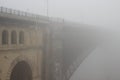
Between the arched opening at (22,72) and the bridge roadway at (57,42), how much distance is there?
2.15 m

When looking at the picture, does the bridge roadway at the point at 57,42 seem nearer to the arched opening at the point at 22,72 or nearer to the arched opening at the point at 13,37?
the arched opening at the point at 13,37

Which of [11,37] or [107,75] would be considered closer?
[11,37]

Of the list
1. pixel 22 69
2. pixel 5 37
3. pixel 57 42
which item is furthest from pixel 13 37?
pixel 57 42

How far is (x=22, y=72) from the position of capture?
74.0ft

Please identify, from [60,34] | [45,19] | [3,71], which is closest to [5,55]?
[3,71]

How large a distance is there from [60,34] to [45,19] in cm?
310

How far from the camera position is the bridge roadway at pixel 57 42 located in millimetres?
20680

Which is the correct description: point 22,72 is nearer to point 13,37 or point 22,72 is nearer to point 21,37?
point 21,37

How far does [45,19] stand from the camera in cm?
2442

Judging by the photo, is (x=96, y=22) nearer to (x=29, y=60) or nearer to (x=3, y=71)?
(x=29, y=60)

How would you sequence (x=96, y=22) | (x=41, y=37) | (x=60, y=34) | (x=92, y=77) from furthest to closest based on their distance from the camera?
(x=96, y=22) < (x=92, y=77) < (x=60, y=34) < (x=41, y=37)

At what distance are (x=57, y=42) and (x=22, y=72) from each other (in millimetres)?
5395

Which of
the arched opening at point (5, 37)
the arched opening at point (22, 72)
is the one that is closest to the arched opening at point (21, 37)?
the arched opening at point (5, 37)

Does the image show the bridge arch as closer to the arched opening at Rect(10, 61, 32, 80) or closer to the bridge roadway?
the arched opening at Rect(10, 61, 32, 80)
